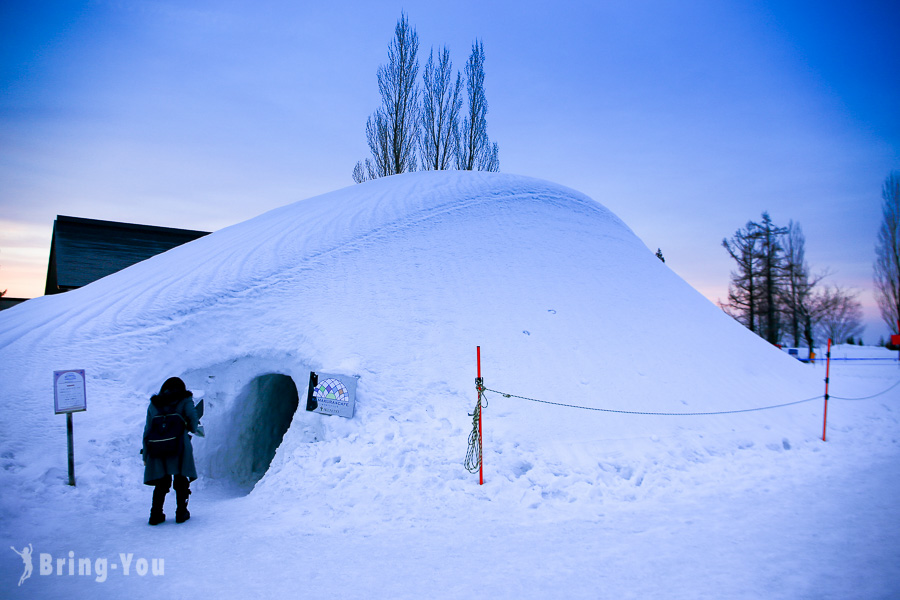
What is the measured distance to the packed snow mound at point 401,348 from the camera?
712 cm

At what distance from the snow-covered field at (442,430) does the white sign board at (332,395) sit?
0.18 meters

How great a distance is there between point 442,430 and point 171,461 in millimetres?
3503

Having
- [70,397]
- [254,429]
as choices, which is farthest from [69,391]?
[254,429]

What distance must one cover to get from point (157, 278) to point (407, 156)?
1827cm

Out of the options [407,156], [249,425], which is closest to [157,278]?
[249,425]

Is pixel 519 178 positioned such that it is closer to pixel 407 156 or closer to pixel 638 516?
pixel 638 516

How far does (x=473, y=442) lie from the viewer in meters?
→ 6.81

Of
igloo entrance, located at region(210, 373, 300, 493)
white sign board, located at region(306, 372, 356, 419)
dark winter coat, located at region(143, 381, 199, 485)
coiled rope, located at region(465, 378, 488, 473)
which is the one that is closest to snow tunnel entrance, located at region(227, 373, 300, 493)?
igloo entrance, located at region(210, 373, 300, 493)

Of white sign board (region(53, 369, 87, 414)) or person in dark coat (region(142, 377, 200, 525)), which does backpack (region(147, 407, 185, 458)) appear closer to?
person in dark coat (region(142, 377, 200, 525))

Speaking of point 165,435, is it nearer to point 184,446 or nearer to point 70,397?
point 184,446

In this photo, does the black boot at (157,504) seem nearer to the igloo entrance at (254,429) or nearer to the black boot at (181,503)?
the black boot at (181,503)

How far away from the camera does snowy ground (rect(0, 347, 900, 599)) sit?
404cm

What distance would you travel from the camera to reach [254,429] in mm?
8914

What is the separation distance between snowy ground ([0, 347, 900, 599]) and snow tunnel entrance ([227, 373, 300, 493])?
43.3 inches
